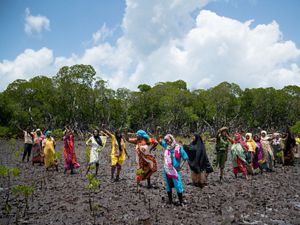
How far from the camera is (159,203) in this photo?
27.4 feet

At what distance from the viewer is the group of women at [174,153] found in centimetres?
820

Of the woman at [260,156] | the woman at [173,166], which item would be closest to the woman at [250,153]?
the woman at [260,156]

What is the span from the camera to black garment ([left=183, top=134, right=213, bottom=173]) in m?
9.58

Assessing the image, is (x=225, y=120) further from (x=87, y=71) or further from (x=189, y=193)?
(x=189, y=193)

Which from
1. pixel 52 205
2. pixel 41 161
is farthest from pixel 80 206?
pixel 41 161

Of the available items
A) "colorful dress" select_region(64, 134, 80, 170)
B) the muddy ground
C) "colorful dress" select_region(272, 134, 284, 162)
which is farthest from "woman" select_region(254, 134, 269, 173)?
"colorful dress" select_region(64, 134, 80, 170)

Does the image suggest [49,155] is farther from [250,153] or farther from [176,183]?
[250,153]

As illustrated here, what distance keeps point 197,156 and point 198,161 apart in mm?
170

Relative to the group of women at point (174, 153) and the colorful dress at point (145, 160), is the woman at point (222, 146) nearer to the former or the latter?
the group of women at point (174, 153)

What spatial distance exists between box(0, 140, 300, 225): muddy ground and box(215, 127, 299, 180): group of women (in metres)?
0.73

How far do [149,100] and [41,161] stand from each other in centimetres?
3406

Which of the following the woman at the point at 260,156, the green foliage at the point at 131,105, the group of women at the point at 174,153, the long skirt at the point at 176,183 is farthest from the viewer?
the green foliage at the point at 131,105

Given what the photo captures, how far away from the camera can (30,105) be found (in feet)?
141

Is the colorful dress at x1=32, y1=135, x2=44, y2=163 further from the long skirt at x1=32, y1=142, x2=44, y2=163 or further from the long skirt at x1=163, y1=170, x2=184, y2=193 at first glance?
the long skirt at x1=163, y1=170, x2=184, y2=193
